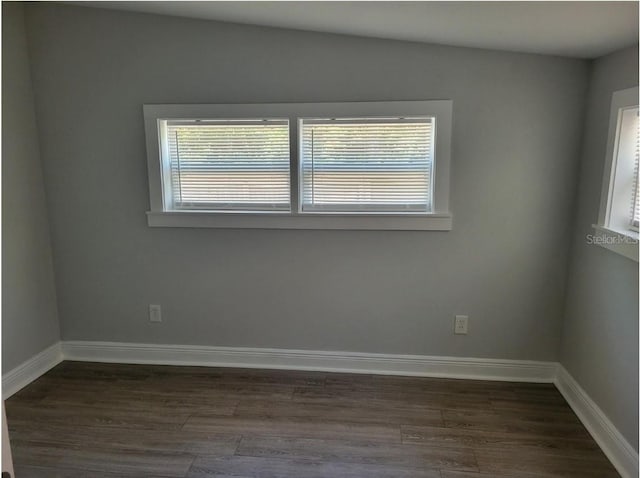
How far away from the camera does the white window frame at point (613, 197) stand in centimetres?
212

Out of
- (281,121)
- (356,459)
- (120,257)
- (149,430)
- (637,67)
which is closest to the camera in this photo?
(637,67)

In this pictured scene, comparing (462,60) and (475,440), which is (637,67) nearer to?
Result: (462,60)

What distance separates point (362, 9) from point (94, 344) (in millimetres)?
2783

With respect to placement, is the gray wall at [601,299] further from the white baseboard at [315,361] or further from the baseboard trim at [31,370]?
the baseboard trim at [31,370]

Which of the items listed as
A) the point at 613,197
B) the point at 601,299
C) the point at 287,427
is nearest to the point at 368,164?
the point at 613,197

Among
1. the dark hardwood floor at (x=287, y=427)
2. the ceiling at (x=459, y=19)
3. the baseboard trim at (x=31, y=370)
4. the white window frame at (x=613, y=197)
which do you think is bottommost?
the dark hardwood floor at (x=287, y=427)

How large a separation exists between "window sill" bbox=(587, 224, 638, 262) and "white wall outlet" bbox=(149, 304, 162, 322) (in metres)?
2.72


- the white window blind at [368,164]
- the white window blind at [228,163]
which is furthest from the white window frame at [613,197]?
the white window blind at [228,163]

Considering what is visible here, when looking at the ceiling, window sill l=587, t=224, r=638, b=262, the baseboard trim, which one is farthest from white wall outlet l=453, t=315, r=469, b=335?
the baseboard trim

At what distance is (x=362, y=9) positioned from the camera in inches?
81.6

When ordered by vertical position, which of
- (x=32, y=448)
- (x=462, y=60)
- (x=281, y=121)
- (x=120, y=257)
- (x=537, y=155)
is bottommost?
(x=32, y=448)

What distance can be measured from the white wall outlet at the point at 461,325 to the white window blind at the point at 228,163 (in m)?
1.32

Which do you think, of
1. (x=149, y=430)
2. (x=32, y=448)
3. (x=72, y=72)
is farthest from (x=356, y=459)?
(x=72, y=72)

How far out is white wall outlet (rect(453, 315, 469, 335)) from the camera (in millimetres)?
2887
